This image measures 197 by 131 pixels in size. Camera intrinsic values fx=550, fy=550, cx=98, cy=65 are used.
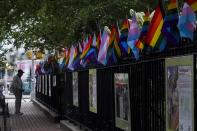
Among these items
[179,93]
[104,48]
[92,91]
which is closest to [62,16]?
[92,91]

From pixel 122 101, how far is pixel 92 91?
114 inches

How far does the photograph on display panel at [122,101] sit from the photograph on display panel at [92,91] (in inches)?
81.4

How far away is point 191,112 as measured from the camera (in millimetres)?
6652

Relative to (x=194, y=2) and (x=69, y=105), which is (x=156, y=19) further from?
(x=69, y=105)

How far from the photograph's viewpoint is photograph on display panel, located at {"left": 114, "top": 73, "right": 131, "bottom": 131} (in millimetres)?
9666

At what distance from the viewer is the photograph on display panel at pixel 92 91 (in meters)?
12.6

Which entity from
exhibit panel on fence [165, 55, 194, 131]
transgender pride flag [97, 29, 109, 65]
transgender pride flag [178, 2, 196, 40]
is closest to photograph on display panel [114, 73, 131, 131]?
transgender pride flag [97, 29, 109, 65]

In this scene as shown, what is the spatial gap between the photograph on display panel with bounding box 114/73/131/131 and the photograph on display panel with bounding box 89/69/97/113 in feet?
6.78

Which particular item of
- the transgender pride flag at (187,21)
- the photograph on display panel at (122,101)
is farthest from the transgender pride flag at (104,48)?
the transgender pride flag at (187,21)

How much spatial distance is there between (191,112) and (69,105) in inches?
415

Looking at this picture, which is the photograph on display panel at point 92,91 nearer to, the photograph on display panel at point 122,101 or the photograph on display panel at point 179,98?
the photograph on display panel at point 122,101

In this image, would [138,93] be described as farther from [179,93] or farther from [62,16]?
[62,16]

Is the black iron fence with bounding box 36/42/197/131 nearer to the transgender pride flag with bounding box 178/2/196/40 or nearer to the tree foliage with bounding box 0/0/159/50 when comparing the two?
the transgender pride flag with bounding box 178/2/196/40

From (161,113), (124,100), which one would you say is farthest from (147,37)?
(124,100)
